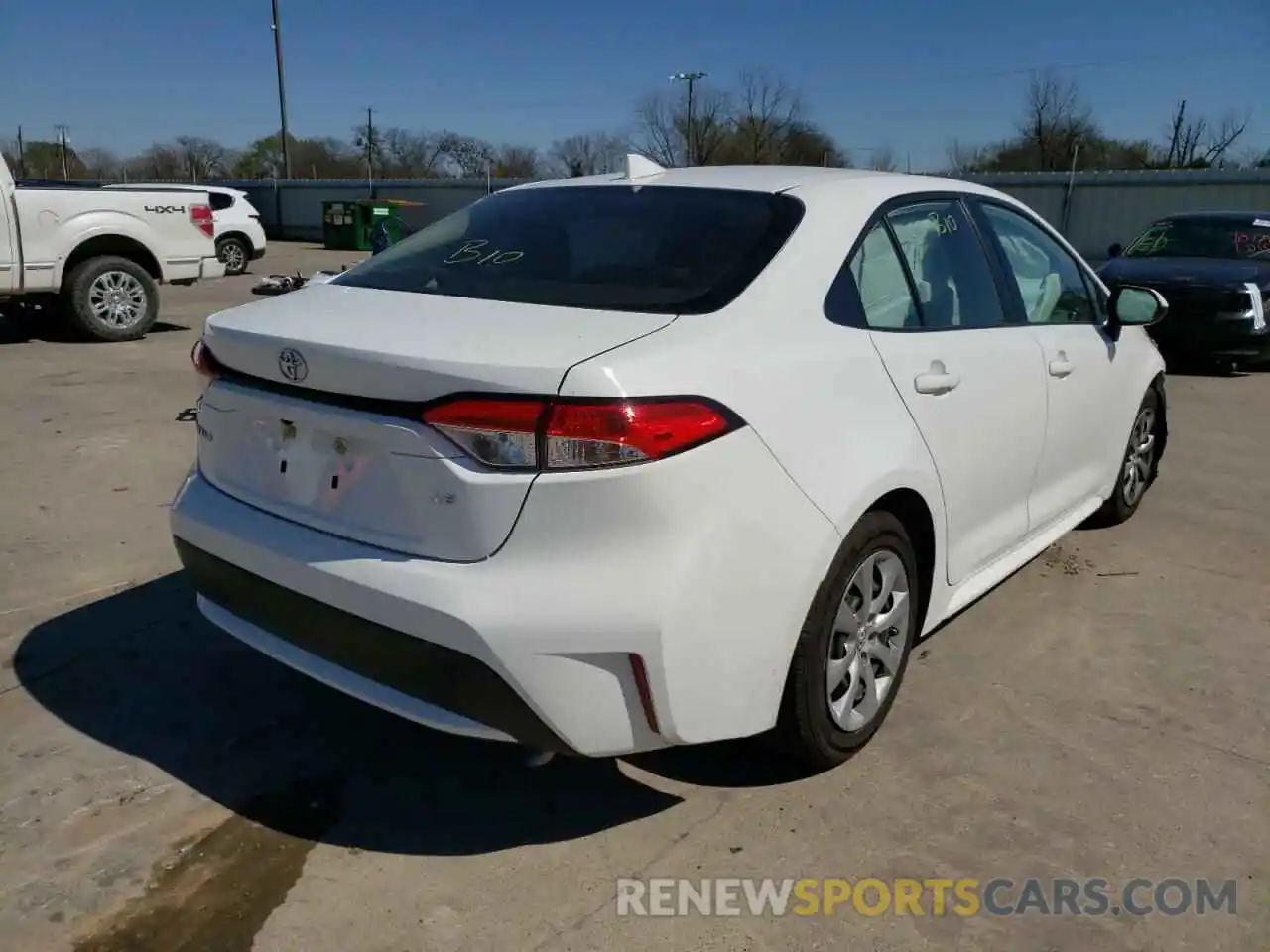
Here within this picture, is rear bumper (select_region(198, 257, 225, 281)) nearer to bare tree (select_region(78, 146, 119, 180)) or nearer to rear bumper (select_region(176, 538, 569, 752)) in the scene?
rear bumper (select_region(176, 538, 569, 752))

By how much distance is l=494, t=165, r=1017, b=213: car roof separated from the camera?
305 centimetres

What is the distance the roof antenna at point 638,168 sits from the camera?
3430 millimetres

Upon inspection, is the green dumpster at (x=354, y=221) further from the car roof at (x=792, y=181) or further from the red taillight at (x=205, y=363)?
the red taillight at (x=205, y=363)

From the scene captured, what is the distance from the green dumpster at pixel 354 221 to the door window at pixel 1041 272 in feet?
87.2

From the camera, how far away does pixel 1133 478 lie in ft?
16.7

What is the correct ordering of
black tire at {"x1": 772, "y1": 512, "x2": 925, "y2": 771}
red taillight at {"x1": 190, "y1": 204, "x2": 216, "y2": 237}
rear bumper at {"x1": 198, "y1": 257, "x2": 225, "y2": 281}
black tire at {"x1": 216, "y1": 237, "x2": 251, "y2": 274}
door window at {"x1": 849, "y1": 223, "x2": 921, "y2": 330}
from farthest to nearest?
black tire at {"x1": 216, "y1": 237, "x2": 251, "y2": 274}
rear bumper at {"x1": 198, "y1": 257, "x2": 225, "y2": 281}
red taillight at {"x1": 190, "y1": 204, "x2": 216, "y2": 237}
door window at {"x1": 849, "y1": 223, "x2": 921, "y2": 330}
black tire at {"x1": 772, "y1": 512, "x2": 925, "y2": 771}

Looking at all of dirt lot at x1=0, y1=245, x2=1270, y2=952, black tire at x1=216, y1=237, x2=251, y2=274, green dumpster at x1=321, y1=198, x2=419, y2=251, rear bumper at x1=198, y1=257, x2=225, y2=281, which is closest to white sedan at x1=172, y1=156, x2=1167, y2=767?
dirt lot at x1=0, y1=245, x2=1270, y2=952

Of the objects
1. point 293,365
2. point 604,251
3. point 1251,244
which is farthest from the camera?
point 1251,244

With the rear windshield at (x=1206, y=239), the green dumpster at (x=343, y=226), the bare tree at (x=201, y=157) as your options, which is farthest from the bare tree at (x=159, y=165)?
the rear windshield at (x=1206, y=239)

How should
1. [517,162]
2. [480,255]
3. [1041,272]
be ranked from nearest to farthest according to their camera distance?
[480,255]
[1041,272]
[517,162]

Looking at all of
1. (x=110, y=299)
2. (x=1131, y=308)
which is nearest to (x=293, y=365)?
(x=1131, y=308)

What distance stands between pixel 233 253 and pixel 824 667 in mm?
19466

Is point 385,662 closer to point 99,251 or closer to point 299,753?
point 299,753

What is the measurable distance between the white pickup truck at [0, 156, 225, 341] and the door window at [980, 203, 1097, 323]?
9239mm
